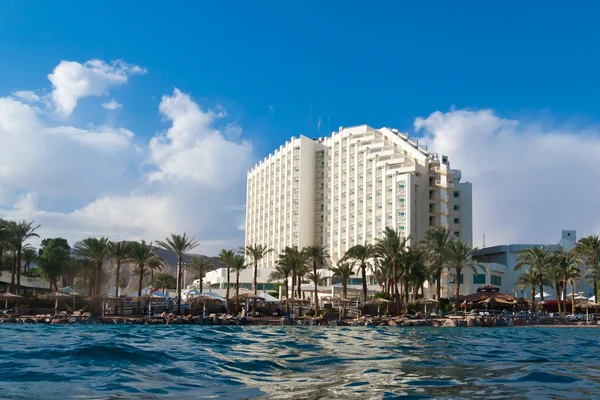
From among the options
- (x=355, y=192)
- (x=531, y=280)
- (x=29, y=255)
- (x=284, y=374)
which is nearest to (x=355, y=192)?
(x=355, y=192)

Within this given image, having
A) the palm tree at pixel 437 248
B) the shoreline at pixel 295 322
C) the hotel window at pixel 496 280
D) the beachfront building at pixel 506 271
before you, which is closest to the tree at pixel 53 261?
the shoreline at pixel 295 322

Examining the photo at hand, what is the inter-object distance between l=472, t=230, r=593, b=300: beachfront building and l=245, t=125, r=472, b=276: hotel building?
6.53 metres

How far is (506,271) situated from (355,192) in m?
26.2

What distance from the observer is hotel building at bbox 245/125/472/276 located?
308 ft

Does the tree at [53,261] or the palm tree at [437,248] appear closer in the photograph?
the palm tree at [437,248]

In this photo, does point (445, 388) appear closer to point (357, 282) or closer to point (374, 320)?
point (374, 320)

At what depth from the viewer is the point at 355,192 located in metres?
102

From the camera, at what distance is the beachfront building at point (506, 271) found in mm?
88812

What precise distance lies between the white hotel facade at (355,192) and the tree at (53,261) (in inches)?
1555

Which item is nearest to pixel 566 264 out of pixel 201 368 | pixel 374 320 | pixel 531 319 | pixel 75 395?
pixel 531 319

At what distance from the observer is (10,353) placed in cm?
1605

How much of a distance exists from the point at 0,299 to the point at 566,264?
2262 inches

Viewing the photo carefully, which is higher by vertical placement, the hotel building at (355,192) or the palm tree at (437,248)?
the hotel building at (355,192)

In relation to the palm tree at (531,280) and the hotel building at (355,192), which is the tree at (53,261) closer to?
the hotel building at (355,192)
